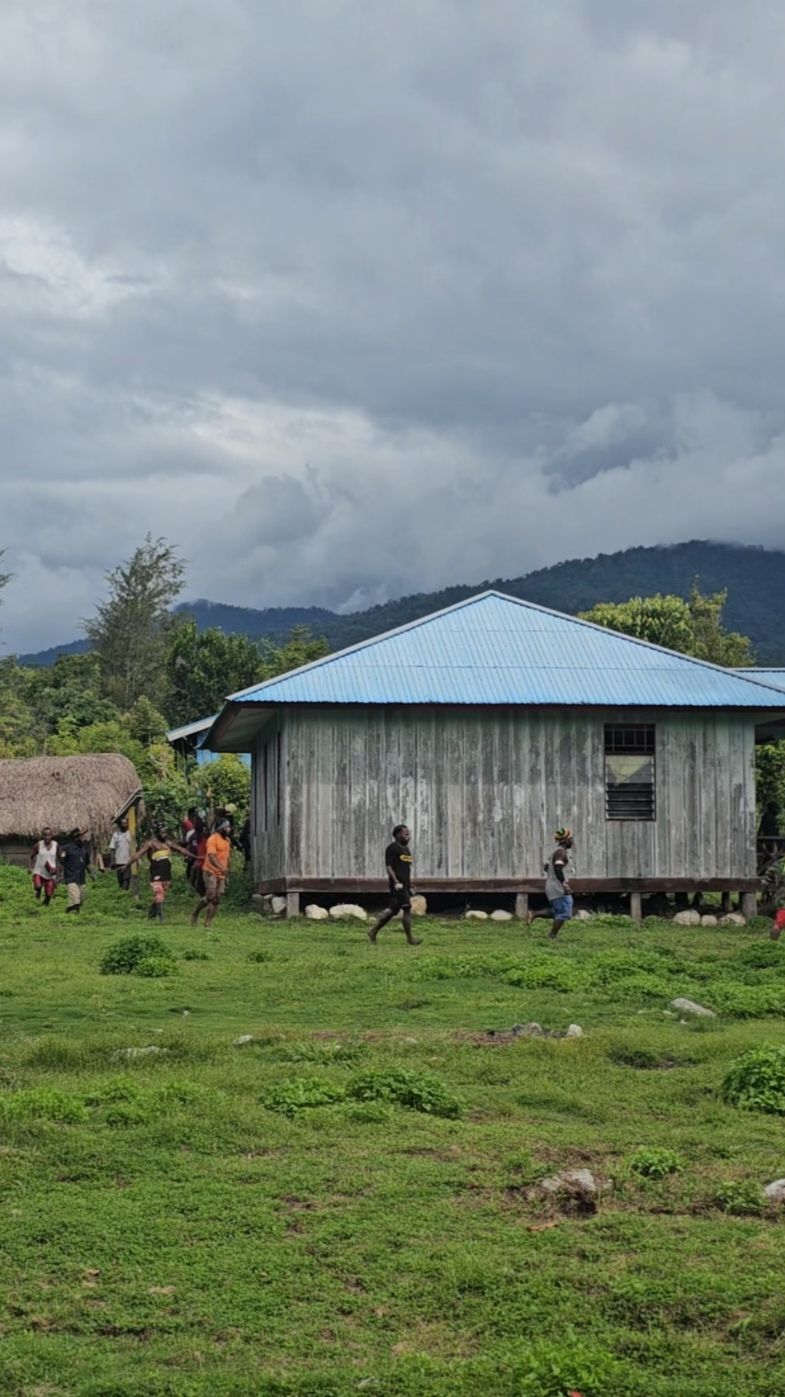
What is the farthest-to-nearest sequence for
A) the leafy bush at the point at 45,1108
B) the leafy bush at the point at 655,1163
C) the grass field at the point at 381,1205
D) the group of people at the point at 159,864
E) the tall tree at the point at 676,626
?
the tall tree at the point at 676,626, the group of people at the point at 159,864, the leafy bush at the point at 45,1108, the leafy bush at the point at 655,1163, the grass field at the point at 381,1205

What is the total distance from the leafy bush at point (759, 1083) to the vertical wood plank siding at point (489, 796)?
53.2 feet

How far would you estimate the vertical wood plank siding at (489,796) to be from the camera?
2588 centimetres

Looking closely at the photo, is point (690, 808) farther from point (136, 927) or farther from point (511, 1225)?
point (511, 1225)

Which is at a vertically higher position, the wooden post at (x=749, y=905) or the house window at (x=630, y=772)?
the house window at (x=630, y=772)

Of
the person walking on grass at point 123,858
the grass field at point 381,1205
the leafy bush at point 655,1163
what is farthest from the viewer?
the person walking on grass at point 123,858

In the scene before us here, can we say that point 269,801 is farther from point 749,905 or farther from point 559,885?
point 559,885

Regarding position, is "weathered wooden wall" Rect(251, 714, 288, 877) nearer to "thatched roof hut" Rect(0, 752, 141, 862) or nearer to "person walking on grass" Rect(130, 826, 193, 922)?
"person walking on grass" Rect(130, 826, 193, 922)

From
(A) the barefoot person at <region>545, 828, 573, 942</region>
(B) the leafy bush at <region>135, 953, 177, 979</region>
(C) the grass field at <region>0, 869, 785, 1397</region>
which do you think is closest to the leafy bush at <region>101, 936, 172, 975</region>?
(B) the leafy bush at <region>135, 953, 177, 979</region>

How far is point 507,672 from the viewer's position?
2645 cm

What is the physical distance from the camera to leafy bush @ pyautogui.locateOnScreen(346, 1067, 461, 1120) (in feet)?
30.3

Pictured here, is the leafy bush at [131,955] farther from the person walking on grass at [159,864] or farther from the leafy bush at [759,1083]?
the leafy bush at [759,1083]

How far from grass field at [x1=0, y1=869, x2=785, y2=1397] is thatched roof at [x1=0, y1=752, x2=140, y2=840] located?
24.0m

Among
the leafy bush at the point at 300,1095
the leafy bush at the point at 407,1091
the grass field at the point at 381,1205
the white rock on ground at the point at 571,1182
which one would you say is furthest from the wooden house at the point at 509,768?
the white rock on ground at the point at 571,1182

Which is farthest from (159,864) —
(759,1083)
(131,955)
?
(759,1083)
